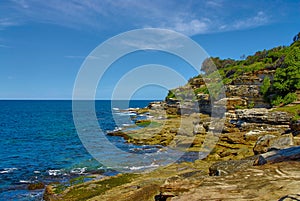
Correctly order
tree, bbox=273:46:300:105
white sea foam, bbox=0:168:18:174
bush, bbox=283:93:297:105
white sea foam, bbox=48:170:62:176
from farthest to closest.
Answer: tree, bbox=273:46:300:105 → bush, bbox=283:93:297:105 → white sea foam, bbox=0:168:18:174 → white sea foam, bbox=48:170:62:176

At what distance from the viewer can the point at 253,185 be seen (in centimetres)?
776

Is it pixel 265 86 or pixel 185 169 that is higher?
pixel 265 86

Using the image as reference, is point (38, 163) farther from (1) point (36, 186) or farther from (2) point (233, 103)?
(2) point (233, 103)

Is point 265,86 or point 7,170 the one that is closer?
point 7,170

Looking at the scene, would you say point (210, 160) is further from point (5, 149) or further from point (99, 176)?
point (5, 149)

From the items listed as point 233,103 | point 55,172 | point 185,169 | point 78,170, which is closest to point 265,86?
point 233,103

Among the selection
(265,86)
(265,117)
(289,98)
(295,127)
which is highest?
(265,86)

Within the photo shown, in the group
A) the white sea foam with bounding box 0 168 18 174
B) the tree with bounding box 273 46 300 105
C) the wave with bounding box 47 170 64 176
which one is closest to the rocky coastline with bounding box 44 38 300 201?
the tree with bounding box 273 46 300 105

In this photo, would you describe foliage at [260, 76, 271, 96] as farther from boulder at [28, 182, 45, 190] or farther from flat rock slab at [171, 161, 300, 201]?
flat rock slab at [171, 161, 300, 201]

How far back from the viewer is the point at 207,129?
41.0 metres

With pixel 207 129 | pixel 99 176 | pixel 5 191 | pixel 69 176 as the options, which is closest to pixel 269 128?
pixel 207 129

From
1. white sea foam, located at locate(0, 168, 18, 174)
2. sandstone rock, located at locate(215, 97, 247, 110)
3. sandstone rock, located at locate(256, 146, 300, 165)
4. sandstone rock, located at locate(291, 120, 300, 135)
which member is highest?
sandstone rock, located at locate(215, 97, 247, 110)

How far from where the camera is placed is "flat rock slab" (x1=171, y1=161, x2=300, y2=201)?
717 centimetres

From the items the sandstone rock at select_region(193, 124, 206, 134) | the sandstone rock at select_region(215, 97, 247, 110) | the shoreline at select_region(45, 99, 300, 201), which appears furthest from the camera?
the sandstone rock at select_region(215, 97, 247, 110)
